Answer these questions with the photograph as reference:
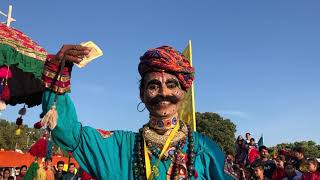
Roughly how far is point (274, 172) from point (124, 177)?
7096 mm

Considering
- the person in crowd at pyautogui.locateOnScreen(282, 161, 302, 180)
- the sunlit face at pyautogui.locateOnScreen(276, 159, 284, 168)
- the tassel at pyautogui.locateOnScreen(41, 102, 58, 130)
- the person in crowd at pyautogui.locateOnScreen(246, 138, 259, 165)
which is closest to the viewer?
the tassel at pyautogui.locateOnScreen(41, 102, 58, 130)

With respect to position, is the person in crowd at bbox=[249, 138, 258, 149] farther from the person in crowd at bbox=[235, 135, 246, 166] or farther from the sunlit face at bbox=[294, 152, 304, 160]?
the sunlit face at bbox=[294, 152, 304, 160]

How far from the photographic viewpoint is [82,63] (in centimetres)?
225

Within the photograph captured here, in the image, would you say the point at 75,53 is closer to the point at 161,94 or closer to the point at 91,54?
the point at 91,54

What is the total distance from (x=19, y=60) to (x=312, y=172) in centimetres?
574

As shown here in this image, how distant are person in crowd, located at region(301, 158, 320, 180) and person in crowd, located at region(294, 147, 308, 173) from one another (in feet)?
0.62

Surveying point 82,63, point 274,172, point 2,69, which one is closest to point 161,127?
point 82,63

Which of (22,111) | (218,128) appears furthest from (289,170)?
(218,128)

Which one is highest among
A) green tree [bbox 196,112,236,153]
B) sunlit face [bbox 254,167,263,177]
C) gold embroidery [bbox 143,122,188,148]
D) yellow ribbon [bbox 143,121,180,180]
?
green tree [bbox 196,112,236,153]

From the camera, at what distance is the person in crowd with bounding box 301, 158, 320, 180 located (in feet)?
25.5

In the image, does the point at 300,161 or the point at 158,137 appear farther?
the point at 300,161

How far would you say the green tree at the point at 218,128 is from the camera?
47219 millimetres

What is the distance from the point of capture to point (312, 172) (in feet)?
26.0

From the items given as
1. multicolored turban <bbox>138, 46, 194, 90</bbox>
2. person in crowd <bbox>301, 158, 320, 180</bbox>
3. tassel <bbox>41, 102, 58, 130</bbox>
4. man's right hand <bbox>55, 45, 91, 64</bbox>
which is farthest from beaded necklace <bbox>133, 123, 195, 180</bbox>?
person in crowd <bbox>301, 158, 320, 180</bbox>
